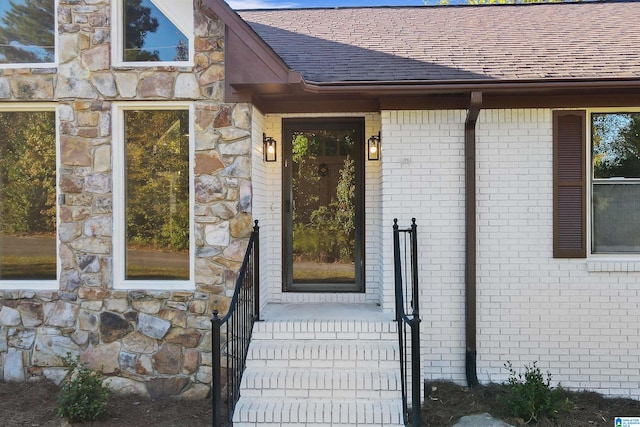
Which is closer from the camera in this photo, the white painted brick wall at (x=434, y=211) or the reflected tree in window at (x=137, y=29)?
the reflected tree in window at (x=137, y=29)

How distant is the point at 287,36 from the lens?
265 inches

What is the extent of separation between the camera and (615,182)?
534cm

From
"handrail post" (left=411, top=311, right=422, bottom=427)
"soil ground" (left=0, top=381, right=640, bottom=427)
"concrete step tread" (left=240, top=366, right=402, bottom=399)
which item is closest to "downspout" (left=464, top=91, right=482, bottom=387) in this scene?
"soil ground" (left=0, top=381, right=640, bottom=427)

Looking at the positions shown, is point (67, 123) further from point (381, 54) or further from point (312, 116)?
point (381, 54)

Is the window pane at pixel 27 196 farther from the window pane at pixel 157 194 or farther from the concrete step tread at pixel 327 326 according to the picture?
the concrete step tread at pixel 327 326

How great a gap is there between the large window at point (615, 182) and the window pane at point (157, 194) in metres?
4.00

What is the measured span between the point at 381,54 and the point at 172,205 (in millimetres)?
2743

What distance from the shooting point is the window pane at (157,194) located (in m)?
5.17

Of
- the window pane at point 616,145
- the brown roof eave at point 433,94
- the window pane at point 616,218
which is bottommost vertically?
A: the window pane at point 616,218

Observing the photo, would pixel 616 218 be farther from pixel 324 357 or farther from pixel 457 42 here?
pixel 324 357

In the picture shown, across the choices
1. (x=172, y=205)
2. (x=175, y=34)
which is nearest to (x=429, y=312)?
(x=172, y=205)

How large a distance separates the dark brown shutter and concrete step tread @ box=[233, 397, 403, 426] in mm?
2293

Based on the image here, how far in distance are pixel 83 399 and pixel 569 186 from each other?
4763 millimetres

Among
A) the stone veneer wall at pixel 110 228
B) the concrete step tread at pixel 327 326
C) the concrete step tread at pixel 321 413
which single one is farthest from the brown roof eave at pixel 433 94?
the concrete step tread at pixel 321 413
